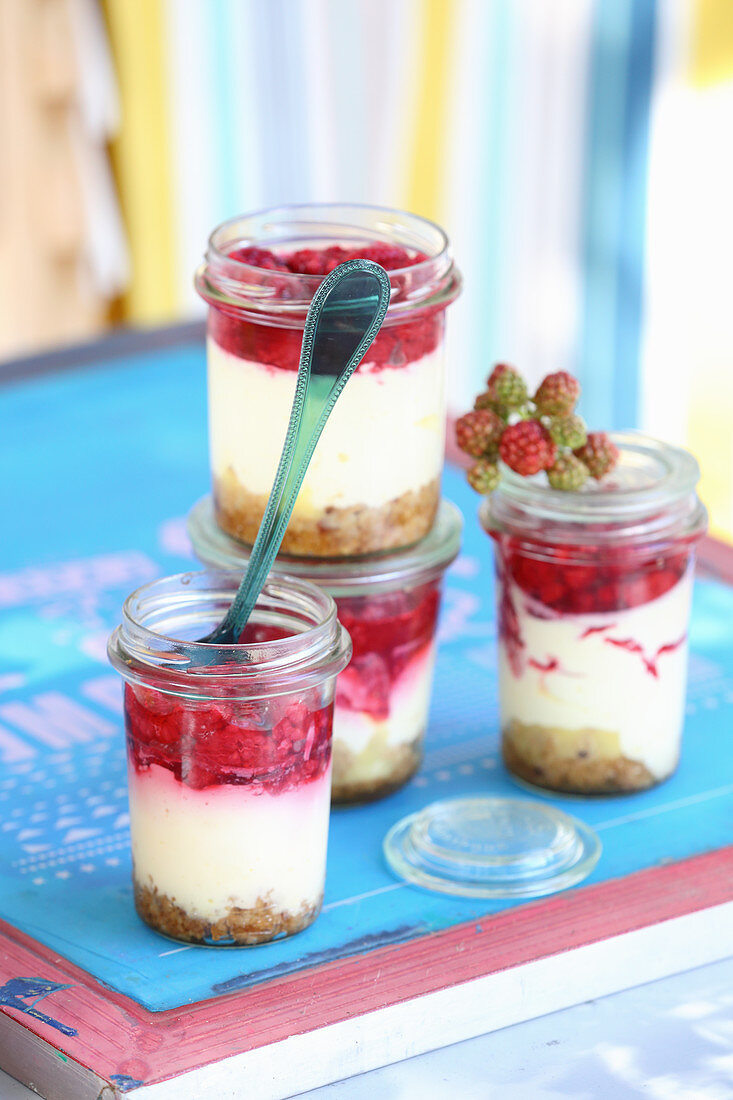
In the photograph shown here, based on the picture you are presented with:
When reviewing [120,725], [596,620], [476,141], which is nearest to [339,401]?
[596,620]

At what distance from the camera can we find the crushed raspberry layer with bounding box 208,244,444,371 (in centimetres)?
99

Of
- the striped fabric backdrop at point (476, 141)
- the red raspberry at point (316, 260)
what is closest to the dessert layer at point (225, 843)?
the red raspberry at point (316, 260)

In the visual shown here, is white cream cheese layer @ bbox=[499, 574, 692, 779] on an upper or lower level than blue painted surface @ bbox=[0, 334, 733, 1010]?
upper

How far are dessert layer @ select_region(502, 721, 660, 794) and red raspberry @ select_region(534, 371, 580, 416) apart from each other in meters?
0.23

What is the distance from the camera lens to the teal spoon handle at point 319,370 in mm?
897

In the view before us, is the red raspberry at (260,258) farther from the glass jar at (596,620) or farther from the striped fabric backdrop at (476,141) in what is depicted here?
the striped fabric backdrop at (476,141)

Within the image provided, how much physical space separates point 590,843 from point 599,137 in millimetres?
1768

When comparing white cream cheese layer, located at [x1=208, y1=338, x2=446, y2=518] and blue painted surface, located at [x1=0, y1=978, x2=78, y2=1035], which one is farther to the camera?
white cream cheese layer, located at [x1=208, y1=338, x2=446, y2=518]

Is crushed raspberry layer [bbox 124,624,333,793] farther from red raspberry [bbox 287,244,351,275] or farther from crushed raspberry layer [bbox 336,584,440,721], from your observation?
red raspberry [bbox 287,244,351,275]

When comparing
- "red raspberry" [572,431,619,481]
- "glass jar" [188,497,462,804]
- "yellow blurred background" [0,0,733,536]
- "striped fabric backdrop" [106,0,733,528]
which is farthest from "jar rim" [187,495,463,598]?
"striped fabric backdrop" [106,0,733,528]

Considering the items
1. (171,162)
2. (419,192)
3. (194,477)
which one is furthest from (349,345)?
(171,162)

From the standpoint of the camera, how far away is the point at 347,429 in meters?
1.00

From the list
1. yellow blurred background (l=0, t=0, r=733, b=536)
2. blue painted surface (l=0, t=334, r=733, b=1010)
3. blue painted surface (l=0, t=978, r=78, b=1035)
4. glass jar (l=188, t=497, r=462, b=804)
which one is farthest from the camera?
yellow blurred background (l=0, t=0, r=733, b=536)

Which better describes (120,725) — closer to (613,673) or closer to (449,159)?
(613,673)
